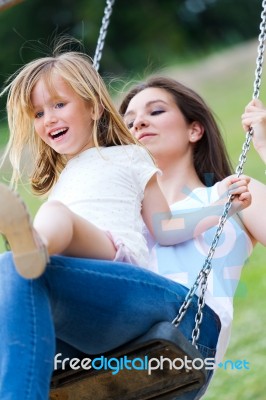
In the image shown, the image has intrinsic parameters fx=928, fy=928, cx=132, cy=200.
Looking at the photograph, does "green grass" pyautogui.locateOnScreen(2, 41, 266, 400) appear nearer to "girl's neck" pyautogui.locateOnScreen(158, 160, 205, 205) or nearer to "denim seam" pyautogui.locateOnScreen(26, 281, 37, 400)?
"girl's neck" pyautogui.locateOnScreen(158, 160, 205, 205)

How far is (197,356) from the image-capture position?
185 cm

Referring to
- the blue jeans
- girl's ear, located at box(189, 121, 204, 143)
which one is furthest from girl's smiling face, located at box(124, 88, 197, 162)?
the blue jeans

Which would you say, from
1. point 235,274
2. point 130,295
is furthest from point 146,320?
point 235,274

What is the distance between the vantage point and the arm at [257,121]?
2180 millimetres

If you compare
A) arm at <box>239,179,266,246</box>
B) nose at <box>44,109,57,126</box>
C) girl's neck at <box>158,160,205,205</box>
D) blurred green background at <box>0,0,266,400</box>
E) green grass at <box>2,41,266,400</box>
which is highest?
blurred green background at <box>0,0,266,400</box>

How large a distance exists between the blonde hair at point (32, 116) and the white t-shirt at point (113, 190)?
5 cm

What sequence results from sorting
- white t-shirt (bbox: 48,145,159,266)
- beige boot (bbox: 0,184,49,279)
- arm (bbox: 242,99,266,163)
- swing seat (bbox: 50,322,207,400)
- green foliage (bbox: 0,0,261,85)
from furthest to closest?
green foliage (bbox: 0,0,261,85) < arm (bbox: 242,99,266,163) < white t-shirt (bbox: 48,145,159,266) < swing seat (bbox: 50,322,207,400) < beige boot (bbox: 0,184,49,279)

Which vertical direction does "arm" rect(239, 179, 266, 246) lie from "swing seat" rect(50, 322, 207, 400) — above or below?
above

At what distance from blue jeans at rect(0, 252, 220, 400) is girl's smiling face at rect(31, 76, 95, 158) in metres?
0.37

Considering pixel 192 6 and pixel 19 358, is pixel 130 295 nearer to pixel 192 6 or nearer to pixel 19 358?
pixel 19 358

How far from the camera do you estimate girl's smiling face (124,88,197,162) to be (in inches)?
96.8

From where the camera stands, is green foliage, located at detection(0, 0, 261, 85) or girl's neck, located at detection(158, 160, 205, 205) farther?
green foliage, located at detection(0, 0, 261, 85)

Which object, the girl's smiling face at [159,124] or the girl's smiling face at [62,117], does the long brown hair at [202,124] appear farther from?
the girl's smiling face at [62,117]

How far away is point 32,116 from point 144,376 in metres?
0.64
